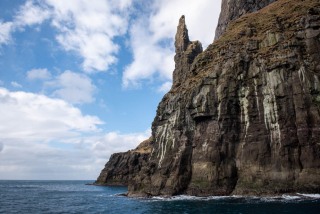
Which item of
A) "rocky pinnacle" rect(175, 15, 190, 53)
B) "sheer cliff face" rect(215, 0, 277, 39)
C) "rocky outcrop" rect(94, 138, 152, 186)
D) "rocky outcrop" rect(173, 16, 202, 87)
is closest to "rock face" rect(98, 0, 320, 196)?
"sheer cliff face" rect(215, 0, 277, 39)

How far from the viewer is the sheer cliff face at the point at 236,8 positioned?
130 metres

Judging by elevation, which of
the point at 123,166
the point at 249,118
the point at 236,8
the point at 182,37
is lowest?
the point at 123,166

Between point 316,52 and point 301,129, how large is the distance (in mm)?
17816

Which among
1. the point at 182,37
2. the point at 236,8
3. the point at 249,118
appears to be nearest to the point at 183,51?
the point at 182,37

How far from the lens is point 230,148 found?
256 ft

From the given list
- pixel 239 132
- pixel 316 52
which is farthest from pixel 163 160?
pixel 316 52

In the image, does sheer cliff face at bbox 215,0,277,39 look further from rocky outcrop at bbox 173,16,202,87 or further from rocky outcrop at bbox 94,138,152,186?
rocky outcrop at bbox 94,138,152,186

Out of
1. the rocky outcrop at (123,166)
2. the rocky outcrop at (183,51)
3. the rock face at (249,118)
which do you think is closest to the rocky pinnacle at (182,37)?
the rocky outcrop at (183,51)

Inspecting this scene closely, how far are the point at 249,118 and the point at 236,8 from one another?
73.1m

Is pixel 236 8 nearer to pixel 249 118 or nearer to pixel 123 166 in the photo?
pixel 249 118

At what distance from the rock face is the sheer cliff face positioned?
32542mm

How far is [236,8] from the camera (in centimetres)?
13762

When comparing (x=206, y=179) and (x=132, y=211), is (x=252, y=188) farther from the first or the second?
(x=132, y=211)

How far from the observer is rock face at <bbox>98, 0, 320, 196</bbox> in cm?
7025
